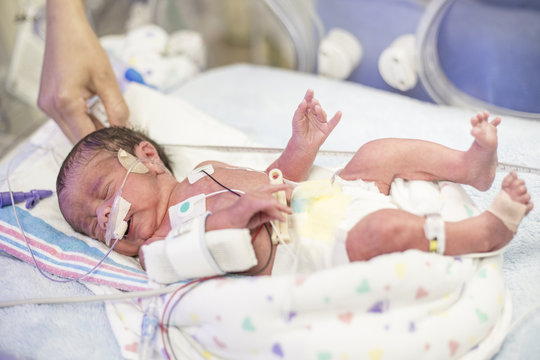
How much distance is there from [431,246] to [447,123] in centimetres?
63

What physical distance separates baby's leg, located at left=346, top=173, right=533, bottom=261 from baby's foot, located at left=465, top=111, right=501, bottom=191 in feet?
0.28

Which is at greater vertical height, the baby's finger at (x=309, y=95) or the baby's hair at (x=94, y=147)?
the baby's finger at (x=309, y=95)

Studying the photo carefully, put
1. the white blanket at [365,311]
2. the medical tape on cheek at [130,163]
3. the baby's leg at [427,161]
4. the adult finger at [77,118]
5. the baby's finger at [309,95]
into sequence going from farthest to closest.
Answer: the adult finger at [77,118] < the medical tape on cheek at [130,163] < the baby's finger at [309,95] < the baby's leg at [427,161] < the white blanket at [365,311]

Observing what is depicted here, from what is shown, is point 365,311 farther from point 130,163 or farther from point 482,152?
point 130,163

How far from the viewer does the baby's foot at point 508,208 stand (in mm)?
873

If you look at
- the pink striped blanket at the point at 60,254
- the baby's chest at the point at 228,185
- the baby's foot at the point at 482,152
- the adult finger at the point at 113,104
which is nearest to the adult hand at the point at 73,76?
the adult finger at the point at 113,104

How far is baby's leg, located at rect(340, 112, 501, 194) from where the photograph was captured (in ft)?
3.14

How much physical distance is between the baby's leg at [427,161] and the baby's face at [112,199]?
490mm

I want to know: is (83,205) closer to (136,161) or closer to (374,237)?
(136,161)

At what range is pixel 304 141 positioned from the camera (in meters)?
1.18

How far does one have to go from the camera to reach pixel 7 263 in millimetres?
1237

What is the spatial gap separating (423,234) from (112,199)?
28.9 inches

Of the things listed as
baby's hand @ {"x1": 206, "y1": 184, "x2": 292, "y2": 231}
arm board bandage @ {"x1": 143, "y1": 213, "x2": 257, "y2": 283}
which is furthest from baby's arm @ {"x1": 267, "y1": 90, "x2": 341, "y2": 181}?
arm board bandage @ {"x1": 143, "y1": 213, "x2": 257, "y2": 283}

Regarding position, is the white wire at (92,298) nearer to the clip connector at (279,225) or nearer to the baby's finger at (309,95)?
the clip connector at (279,225)
